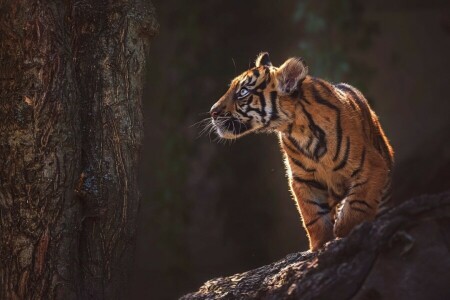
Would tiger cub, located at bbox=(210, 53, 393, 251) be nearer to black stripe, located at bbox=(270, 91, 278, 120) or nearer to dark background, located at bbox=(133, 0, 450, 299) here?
black stripe, located at bbox=(270, 91, 278, 120)

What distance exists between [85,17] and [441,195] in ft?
6.37

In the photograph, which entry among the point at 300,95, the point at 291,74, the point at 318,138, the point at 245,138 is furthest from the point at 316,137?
the point at 245,138

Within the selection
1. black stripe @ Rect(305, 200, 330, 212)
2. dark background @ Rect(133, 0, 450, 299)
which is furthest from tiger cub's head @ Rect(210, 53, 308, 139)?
dark background @ Rect(133, 0, 450, 299)

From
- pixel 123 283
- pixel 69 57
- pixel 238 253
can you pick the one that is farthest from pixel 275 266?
pixel 238 253

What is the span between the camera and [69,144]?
3922 millimetres

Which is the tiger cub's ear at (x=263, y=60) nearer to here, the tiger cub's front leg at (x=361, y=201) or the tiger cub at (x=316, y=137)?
the tiger cub at (x=316, y=137)

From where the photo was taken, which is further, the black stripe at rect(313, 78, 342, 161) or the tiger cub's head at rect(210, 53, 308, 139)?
the tiger cub's head at rect(210, 53, 308, 139)

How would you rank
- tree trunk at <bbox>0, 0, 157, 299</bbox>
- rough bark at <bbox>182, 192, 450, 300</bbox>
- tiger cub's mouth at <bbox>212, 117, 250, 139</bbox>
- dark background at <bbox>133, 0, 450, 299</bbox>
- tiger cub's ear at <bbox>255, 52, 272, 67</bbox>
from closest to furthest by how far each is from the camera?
rough bark at <bbox>182, 192, 450, 300</bbox>
tree trunk at <bbox>0, 0, 157, 299</bbox>
tiger cub's mouth at <bbox>212, 117, 250, 139</bbox>
tiger cub's ear at <bbox>255, 52, 272, 67</bbox>
dark background at <bbox>133, 0, 450, 299</bbox>

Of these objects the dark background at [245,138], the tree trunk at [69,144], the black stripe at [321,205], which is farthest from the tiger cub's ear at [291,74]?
the dark background at [245,138]

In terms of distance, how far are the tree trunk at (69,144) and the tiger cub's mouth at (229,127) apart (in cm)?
48

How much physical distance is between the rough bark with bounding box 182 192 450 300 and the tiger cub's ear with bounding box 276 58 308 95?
48.4 inches

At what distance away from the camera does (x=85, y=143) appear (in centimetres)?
411

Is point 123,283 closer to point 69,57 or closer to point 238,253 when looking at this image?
point 69,57

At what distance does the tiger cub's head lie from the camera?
4391 mm
